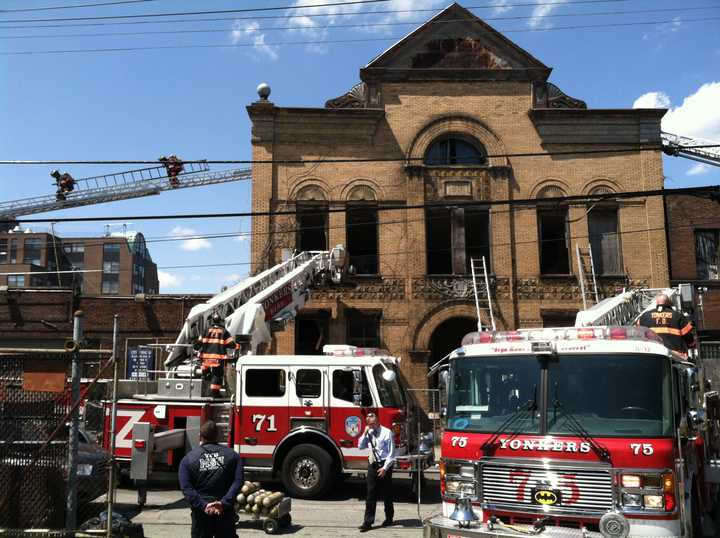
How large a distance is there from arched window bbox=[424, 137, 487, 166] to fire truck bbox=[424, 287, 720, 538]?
15.9 meters

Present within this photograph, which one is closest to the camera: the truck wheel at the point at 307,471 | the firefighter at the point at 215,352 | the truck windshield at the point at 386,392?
the truck wheel at the point at 307,471

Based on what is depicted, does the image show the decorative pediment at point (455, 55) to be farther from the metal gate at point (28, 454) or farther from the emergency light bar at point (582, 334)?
the metal gate at point (28, 454)

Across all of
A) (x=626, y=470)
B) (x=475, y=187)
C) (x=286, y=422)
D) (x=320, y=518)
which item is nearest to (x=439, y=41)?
(x=475, y=187)

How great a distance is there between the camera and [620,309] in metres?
14.1

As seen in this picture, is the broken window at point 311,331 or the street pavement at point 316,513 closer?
the street pavement at point 316,513

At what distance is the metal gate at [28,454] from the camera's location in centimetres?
668

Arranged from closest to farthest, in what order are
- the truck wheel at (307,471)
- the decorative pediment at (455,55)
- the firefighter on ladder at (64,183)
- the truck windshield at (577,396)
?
the truck windshield at (577,396), the truck wheel at (307,471), the decorative pediment at (455,55), the firefighter on ladder at (64,183)

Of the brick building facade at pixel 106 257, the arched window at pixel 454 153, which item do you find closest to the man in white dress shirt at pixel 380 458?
the arched window at pixel 454 153

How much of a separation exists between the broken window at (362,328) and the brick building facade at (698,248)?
10.3 metres

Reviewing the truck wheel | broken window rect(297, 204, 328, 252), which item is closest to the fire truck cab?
the truck wheel

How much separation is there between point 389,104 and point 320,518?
15691 mm

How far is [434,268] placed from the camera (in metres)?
22.4

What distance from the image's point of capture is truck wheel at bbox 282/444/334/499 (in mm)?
10977

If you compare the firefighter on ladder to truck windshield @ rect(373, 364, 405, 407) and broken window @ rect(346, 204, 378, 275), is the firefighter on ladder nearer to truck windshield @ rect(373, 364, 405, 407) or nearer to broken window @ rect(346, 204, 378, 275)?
broken window @ rect(346, 204, 378, 275)
